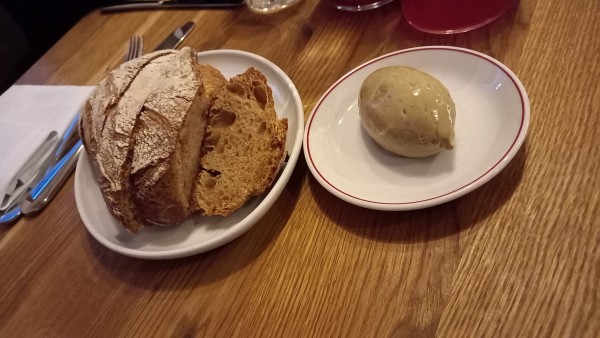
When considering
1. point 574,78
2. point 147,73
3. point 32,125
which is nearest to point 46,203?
point 32,125

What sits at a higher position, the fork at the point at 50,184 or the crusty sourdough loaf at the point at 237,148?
the crusty sourdough loaf at the point at 237,148

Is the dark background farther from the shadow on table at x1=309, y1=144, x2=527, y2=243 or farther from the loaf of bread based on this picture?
the shadow on table at x1=309, y1=144, x2=527, y2=243

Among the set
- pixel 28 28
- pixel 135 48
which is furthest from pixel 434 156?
A: pixel 28 28

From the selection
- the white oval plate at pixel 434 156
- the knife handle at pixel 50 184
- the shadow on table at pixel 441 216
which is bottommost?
the shadow on table at pixel 441 216

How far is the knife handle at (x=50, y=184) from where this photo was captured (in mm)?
1005

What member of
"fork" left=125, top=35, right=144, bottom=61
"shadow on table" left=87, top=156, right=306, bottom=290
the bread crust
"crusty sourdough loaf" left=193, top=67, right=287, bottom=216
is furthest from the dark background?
"shadow on table" left=87, top=156, right=306, bottom=290

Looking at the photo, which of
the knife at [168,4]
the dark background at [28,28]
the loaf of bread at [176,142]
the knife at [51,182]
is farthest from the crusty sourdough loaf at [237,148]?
the dark background at [28,28]

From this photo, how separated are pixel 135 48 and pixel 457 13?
860 mm

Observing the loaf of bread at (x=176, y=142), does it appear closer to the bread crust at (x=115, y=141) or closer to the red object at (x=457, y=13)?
the bread crust at (x=115, y=141)

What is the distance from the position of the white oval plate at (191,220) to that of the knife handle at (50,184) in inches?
2.8

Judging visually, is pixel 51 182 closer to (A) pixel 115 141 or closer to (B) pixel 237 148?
(A) pixel 115 141

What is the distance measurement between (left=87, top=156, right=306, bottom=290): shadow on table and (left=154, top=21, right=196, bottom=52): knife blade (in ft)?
2.15

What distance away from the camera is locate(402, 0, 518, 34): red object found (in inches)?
39.1

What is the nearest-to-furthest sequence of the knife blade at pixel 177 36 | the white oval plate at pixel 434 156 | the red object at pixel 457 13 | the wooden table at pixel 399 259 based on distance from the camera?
the wooden table at pixel 399 259, the white oval plate at pixel 434 156, the red object at pixel 457 13, the knife blade at pixel 177 36
